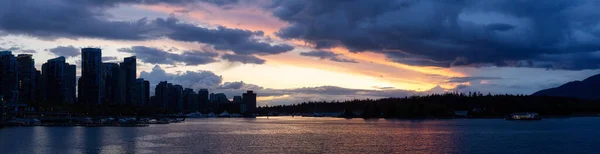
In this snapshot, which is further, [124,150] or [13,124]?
[13,124]

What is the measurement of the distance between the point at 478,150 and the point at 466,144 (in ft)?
29.2

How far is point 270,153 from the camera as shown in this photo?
2603 inches

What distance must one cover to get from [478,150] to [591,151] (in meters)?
13.3

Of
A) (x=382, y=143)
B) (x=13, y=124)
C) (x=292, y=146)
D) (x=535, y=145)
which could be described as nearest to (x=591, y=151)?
(x=535, y=145)

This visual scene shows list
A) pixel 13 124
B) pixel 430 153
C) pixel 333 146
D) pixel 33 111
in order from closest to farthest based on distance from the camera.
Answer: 1. pixel 430 153
2. pixel 333 146
3. pixel 13 124
4. pixel 33 111

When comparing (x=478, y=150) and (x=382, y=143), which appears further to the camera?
(x=382, y=143)

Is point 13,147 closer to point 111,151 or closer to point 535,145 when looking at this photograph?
point 111,151

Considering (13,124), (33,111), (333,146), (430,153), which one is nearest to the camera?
(430,153)

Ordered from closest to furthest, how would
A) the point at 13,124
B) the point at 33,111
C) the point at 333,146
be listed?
the point at 333,146 < the point at 13,124 < the point at 33,111

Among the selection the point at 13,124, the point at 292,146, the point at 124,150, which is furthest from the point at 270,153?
the point at 13,124

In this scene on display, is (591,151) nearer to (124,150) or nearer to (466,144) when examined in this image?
(466,144)

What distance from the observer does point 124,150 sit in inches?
2734

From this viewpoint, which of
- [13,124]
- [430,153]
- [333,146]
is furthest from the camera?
[13,124]

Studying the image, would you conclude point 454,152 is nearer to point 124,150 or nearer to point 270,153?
point 270,153
